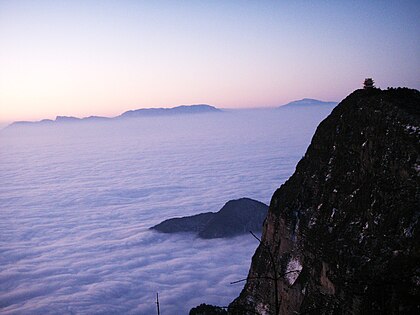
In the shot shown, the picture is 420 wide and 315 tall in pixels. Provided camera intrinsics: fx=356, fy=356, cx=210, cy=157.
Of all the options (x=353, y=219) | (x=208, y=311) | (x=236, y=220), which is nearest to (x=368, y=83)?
(x=353, y=219)

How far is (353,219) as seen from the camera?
1427 cm

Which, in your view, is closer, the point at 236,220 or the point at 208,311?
the point at 208,311

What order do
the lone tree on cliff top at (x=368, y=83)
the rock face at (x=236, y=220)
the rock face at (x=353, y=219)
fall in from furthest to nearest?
the rock face at (x=236, y=220) < the lone tree on cliff top at (x=368, y=83) < the rock face at (x=353, y=219)

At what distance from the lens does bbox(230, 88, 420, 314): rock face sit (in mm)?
11477

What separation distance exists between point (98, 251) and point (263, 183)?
58.6 m

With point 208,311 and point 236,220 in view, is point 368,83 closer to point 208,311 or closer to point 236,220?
point 208,311

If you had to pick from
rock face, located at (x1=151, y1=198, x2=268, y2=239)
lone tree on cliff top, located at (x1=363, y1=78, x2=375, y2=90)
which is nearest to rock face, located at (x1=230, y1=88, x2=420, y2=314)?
lone tree on cliff top, located at (x1=363, y1=78, x2=375, y2=90)

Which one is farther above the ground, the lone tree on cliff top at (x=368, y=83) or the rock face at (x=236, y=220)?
the lone tree on cliff top at (x=368, y=83)

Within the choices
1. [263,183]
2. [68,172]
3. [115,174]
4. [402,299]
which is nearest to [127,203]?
[263,183]

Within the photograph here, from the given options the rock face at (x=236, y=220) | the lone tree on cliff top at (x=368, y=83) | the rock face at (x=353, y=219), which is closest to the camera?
the rock face at (x=353, y=219)

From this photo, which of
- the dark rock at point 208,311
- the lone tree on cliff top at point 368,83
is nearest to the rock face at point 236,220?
the dark rock at point 208,311

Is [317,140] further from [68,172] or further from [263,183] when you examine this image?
[68,172]

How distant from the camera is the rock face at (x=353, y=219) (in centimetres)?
1148

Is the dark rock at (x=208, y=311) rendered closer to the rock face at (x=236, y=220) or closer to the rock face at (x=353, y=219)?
the rock face at (x=353, y=219)
